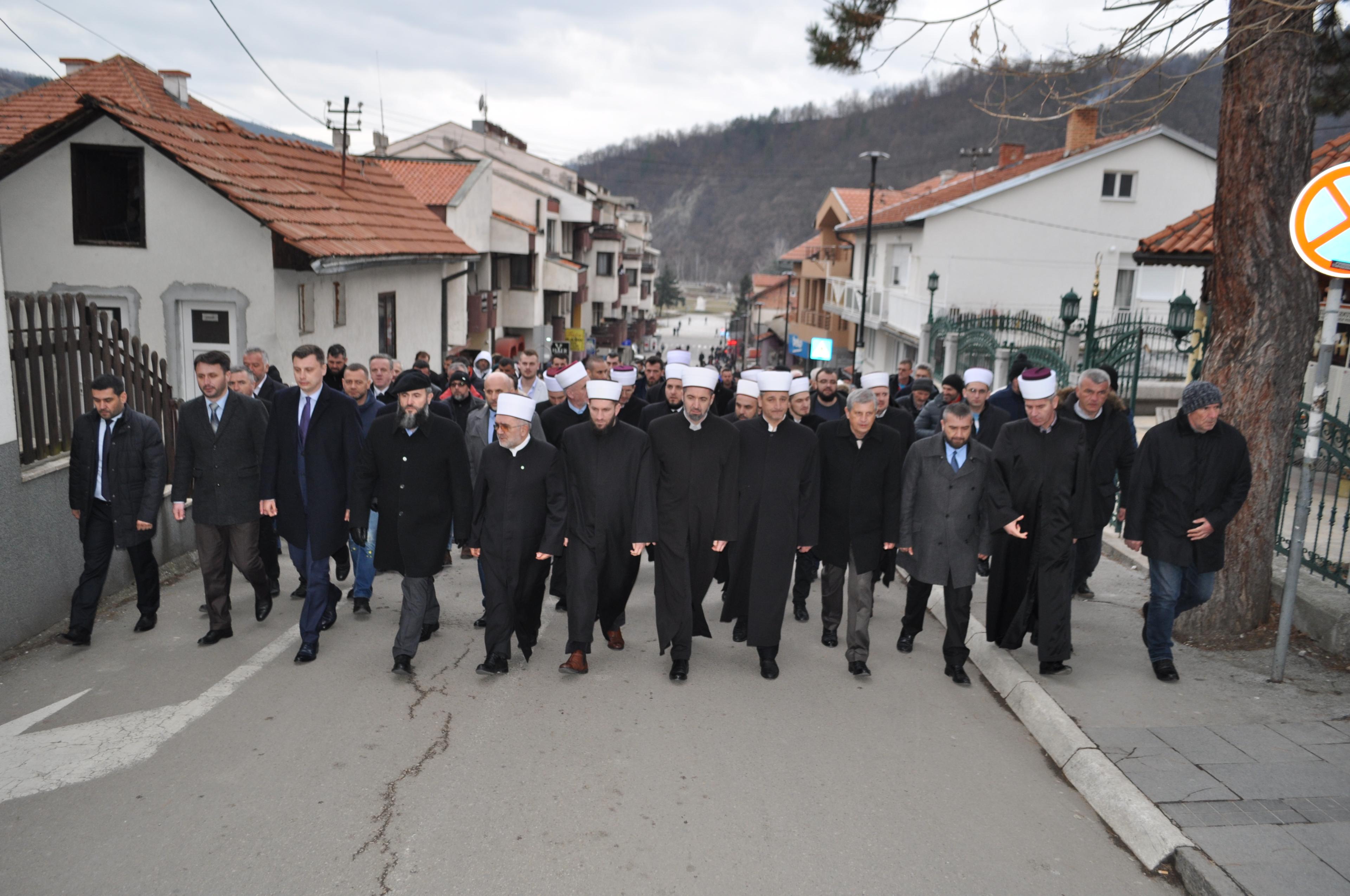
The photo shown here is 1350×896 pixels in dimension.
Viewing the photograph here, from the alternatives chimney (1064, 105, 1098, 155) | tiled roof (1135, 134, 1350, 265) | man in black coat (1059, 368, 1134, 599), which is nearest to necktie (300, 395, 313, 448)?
man in black coat (1059, 368, 1134, 599)

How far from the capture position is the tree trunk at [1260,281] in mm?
6469

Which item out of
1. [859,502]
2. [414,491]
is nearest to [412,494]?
[414,491]

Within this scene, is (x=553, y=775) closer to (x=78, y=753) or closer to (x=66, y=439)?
(x=78, y=753)

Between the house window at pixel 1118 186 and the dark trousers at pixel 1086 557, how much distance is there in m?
27.9

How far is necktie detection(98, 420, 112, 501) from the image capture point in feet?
21.6

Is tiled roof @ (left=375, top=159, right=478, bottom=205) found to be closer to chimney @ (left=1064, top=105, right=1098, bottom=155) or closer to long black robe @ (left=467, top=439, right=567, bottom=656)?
chimney @ (left=1064, top=105, right=1098, bottom=155)

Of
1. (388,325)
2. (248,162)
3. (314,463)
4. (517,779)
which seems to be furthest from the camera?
(388,325)

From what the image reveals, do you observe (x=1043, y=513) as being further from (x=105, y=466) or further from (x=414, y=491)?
(x=105, y=466)

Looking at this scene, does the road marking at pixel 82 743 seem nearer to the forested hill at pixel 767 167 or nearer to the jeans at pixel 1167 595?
the jeans at pixel 1167 595

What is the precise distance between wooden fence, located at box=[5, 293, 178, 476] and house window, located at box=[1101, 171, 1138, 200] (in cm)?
3104

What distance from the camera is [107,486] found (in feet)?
21.6

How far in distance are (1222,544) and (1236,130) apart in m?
2.83

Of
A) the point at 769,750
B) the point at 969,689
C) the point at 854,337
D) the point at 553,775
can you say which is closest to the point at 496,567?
the point at 553,775

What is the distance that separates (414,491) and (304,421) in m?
1.11
